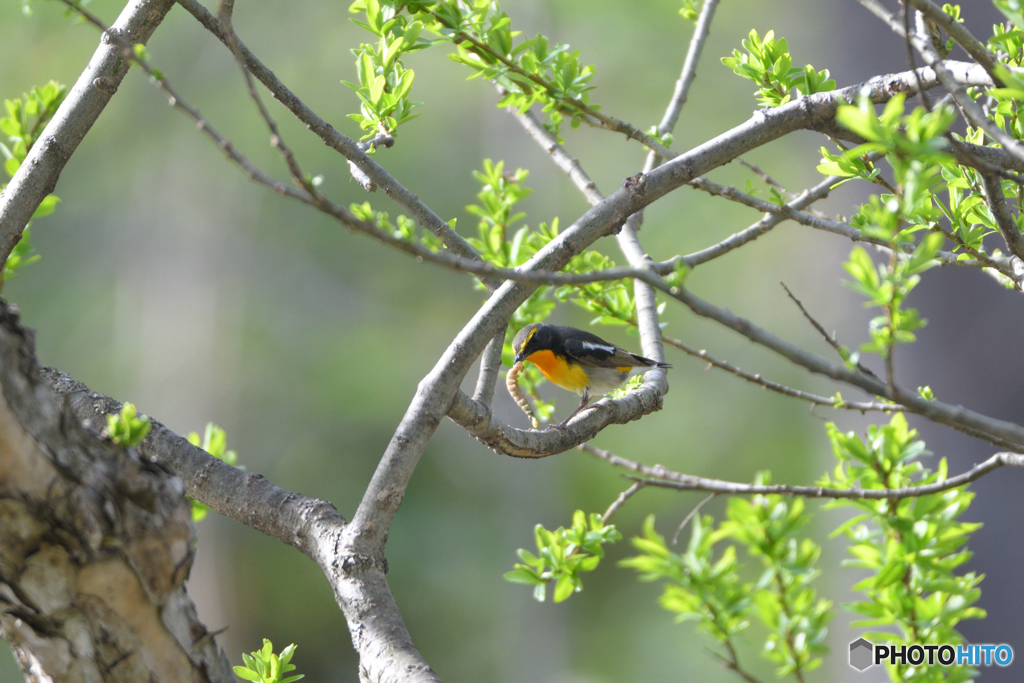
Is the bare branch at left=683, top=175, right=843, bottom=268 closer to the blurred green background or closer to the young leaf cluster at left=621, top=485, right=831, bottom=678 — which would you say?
the young leaf cluster at left=621, top=485, right=831, bottom=678

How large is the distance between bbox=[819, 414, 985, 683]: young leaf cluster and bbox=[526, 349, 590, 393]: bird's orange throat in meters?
1.96

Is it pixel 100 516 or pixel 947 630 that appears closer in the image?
pixel 100 516

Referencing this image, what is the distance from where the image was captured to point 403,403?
25.6 ft

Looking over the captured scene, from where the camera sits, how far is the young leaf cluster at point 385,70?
1.31 meters

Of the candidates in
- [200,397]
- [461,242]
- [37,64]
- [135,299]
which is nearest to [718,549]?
[200,397]

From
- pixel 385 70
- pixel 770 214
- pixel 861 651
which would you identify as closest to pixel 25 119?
pixel 385 70

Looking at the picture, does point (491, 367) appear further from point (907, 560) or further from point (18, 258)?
point (18, 258)

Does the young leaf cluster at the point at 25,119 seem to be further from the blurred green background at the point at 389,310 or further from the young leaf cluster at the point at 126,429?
the blurred green background at the point at 389,310

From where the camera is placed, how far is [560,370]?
287 centimetres

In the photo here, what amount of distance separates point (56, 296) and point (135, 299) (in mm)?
797

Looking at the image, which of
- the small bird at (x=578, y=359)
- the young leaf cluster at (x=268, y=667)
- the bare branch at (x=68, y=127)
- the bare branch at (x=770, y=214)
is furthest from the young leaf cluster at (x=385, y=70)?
the small bird at (x=578, y=359)

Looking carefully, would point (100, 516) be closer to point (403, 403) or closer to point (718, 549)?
point (403, 403)

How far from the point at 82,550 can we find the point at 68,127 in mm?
970

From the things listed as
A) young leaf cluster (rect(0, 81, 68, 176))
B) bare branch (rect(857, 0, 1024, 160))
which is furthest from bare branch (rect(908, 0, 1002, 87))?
young leaf cluster (rect(0, 81, 68, 176))
